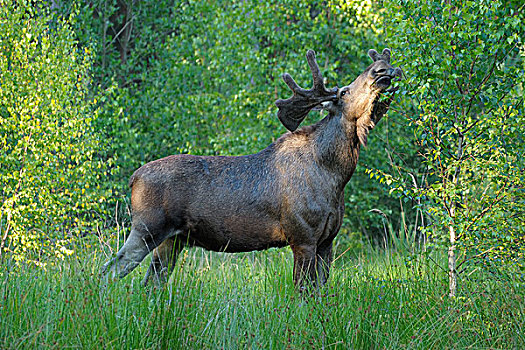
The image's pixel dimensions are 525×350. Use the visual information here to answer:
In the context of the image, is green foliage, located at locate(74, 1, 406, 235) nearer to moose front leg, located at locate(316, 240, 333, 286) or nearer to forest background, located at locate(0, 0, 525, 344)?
forest background, located at locate(0, 0, 525, 344)

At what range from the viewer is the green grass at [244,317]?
429 cm

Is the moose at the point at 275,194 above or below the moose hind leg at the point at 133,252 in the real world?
above

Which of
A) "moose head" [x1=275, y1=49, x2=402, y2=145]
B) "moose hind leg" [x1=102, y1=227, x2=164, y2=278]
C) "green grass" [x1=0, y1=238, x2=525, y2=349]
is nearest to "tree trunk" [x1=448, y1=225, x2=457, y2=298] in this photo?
"green grass" [x1=0, y1=238, x2=525, y2=349]

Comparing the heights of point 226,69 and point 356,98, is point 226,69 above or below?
below

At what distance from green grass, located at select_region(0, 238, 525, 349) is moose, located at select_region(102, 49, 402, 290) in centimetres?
74

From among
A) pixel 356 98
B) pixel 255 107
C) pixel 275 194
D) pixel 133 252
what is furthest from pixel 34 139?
pixel 255 107

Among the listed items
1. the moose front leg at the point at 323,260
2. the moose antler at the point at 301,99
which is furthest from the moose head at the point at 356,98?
the moose front leg at the point at 323,260

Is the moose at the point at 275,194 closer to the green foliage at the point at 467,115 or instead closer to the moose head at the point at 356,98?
the moose head at the point at 356,98

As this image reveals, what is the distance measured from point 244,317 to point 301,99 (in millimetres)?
2484

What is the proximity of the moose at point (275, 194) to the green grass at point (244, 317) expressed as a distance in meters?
0.74

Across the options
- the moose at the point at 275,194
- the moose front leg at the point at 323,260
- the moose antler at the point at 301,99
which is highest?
the moose antler at the point at 301,99

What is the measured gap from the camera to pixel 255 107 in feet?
41.2

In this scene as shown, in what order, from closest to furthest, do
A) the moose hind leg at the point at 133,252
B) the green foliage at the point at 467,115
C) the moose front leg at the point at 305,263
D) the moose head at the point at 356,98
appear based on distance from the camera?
1. the green foliage at the point at 467,115
2. the moose front leg at the point at 305,263
3. the moose head at the point at 356,98
4. the moose hind leg at the point at 133,252

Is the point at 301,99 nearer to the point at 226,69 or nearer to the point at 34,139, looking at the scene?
the point at 34,139
